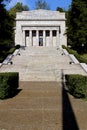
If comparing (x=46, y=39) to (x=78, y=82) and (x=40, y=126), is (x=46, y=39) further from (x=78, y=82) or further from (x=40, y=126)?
(x=40, y=126)

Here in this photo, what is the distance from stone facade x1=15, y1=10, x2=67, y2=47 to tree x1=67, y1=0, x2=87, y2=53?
22178mm

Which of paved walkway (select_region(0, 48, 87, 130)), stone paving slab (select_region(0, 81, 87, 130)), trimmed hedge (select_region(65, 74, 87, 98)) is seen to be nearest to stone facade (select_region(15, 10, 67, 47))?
paved walkway (select_region(0, 48, 87, 130))

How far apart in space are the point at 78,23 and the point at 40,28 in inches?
1086

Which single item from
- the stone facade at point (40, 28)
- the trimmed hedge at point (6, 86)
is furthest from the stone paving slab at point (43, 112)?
the stone facade at point (40, 28)

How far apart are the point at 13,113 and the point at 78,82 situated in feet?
13.7

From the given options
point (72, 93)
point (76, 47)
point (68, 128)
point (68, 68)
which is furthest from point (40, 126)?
point (76, 47)

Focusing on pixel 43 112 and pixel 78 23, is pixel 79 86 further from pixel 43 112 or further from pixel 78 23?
pixel 78 23

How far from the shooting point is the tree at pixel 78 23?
146 ft

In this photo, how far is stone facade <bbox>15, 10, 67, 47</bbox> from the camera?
7294cm

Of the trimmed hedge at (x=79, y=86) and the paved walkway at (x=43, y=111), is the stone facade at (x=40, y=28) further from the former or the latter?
the trimmed hedge at (x=79, y=86)

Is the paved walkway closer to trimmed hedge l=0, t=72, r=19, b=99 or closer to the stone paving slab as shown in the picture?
the stone paving slab

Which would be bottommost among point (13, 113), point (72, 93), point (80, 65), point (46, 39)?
point (46, 39)

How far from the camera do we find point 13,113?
12023 millimetres

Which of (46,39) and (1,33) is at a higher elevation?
(1,33)
